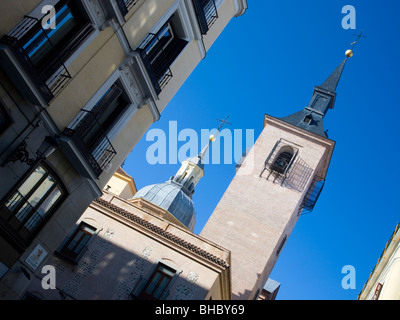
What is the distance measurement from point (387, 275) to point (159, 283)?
8.99 m

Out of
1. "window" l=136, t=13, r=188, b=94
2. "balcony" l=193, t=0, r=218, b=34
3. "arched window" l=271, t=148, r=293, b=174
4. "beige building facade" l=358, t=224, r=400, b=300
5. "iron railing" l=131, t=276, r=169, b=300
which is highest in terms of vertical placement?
"arched window" l=271, t=148, r=293, b=174

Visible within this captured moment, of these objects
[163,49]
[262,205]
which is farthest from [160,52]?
[262,205]

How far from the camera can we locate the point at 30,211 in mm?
9773

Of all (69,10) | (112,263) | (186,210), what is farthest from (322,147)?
(69,10)

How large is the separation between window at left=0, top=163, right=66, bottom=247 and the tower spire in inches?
981

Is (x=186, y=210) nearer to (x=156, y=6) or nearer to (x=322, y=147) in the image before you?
(x=322, y=147)

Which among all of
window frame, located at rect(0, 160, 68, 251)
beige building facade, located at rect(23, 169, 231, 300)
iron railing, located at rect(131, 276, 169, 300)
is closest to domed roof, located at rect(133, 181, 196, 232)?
beige building facade, located at rect(23, 169, 231, 300)

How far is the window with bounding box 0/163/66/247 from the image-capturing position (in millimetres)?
9164

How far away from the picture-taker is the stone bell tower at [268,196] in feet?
84.5

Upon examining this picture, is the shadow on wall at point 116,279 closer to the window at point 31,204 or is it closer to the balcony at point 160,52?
the window at point 31,204

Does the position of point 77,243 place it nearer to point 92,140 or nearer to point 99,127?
point 92,140

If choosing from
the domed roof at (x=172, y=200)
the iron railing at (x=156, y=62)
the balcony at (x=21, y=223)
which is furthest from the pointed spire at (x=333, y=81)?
the balcony at (x=21, y=223)

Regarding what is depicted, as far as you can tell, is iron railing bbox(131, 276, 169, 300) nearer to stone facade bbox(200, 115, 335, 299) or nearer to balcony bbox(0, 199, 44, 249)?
stone facade bbox(200, 115, 335, 299)
